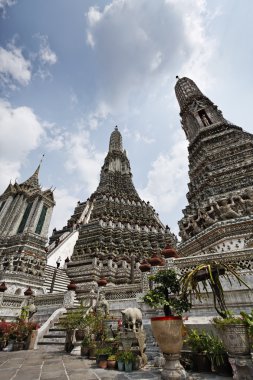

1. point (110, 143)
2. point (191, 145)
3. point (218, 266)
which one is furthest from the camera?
point (110, 143)

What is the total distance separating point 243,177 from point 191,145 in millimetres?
8594

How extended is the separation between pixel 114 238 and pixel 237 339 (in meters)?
26.2

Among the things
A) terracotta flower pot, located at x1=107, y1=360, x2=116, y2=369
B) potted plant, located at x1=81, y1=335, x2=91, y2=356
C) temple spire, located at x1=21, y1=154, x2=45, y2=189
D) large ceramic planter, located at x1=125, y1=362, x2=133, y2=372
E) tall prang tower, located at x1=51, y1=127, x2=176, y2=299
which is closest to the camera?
large ceramic planter, located at x1=125, y1=362, x2=133, y2=372

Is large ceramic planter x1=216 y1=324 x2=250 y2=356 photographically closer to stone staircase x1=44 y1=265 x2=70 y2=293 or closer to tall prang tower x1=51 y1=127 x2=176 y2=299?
tall prang tower x1=51 y1=127 x2=176 y2=299

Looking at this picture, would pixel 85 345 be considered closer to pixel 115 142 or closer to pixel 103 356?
pixel 103 356

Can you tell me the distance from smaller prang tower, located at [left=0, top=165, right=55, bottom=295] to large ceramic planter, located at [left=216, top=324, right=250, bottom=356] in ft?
67.7

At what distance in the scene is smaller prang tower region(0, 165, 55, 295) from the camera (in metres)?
21.0

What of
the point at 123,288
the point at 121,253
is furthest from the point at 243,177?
the point at 121,253

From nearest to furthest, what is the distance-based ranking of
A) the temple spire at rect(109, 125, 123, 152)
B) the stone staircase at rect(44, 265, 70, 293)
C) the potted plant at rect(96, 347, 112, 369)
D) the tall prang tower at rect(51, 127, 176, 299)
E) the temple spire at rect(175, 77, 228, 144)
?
1. the potted plant at rect(96, 347, 112, 369)
2. the stone staircase at rect(44, 265, 70, 293)
3. the tall prang tower at rect(51, 127, 176, 299)
4. the temple spire at rect(175, 77, 228, 144)
5. the temple spire at rect(109, 125, 123, 152)

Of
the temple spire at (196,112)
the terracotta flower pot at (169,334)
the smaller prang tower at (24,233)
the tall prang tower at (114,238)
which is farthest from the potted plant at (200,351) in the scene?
the temple spire at (196,112)

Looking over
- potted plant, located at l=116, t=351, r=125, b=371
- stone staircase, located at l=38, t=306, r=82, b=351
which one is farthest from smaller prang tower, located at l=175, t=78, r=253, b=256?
stone staircase, located at l=38, t=306, r=82, b=351

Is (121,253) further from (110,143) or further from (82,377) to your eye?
(110,143)

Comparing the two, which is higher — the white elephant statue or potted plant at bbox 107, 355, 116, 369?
the white elephant statue

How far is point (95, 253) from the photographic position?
26312 mm
